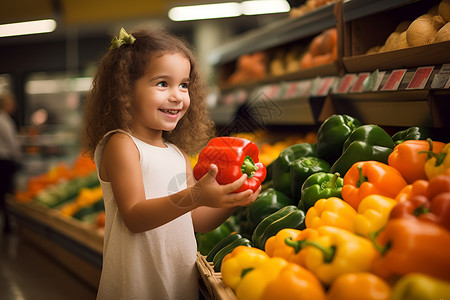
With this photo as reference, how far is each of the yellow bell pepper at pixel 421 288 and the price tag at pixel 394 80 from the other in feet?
3.81

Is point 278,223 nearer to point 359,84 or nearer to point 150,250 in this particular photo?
point 150,250

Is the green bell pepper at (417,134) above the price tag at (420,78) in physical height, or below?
below

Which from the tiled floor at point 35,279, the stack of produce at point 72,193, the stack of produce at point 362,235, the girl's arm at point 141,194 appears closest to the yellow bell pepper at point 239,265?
the stack of produce at point 362,235

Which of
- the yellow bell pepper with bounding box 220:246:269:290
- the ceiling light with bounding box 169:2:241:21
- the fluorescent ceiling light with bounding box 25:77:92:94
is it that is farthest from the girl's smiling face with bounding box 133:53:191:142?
the fluorescent ceiling light with bounding box 25:77:92:94

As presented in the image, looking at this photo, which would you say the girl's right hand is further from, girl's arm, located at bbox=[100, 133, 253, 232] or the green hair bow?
the green hair bow

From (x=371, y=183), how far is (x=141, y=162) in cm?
78

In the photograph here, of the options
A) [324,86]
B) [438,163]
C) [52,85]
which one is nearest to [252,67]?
[324,86]

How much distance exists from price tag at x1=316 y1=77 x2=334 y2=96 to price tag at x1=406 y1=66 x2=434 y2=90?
2.23 feet

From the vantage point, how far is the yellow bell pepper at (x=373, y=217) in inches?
48.3

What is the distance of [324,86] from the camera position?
2.59 m

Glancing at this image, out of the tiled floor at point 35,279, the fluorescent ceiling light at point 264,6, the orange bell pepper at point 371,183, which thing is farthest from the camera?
the fluorescent ceiling light at point 264,6

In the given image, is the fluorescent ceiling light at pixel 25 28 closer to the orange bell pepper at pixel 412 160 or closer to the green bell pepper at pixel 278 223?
the green bell pepper at pixel 278 223

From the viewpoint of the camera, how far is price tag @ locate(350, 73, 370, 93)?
85.6 inches

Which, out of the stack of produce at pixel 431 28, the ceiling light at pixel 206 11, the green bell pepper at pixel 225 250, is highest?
the ceiling light at pixel 206 11
